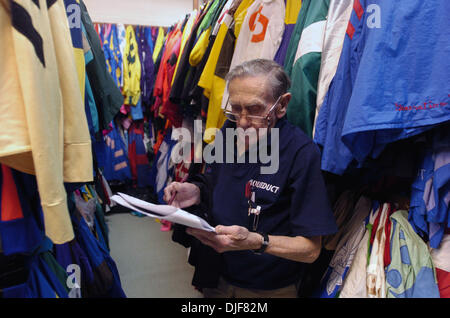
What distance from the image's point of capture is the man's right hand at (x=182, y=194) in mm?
960

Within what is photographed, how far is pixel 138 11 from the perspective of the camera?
9.71 ft

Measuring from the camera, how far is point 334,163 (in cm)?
83

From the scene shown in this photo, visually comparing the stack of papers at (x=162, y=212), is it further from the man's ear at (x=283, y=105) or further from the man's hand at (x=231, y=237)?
the man's ear at (x=283, y=105)

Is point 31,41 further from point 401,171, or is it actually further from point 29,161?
point 401,171

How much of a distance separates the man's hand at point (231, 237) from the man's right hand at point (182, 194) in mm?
225

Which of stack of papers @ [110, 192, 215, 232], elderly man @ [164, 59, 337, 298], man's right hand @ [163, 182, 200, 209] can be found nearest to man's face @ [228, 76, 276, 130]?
elderly man @ [164, 59, 337, 298]

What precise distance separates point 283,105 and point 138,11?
2.81 meters

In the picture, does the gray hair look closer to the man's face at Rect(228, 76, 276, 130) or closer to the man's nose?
the man's face at Rect(228, 76, 276, 130)

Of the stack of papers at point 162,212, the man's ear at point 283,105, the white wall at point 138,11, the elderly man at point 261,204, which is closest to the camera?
the stack of papers at point 162,212

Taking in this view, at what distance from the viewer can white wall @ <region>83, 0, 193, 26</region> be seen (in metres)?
2.84

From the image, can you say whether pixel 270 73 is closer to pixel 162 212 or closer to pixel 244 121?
pixel 244 121

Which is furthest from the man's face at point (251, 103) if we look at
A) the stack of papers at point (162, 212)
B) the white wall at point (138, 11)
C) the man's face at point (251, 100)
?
the white wall at point (138, 11)

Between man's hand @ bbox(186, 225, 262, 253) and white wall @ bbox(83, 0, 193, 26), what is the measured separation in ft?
8.91

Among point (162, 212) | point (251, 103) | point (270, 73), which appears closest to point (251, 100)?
point (251, 103)
